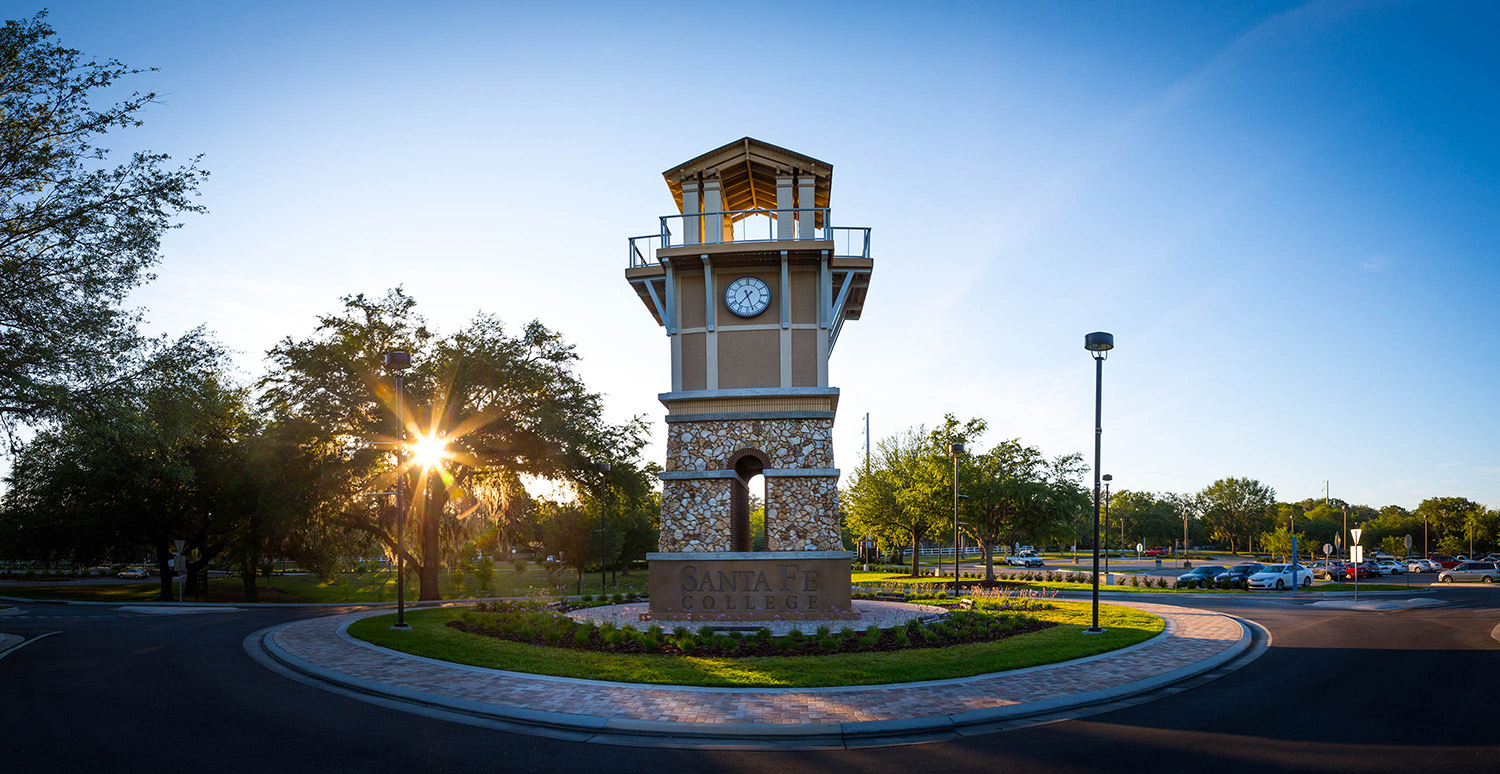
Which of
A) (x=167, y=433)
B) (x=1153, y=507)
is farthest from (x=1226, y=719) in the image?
(x=1153, y=507)

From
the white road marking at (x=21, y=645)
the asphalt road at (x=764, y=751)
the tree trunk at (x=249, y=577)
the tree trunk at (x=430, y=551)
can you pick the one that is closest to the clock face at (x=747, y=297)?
the asphalt road at (x=764, y=751)

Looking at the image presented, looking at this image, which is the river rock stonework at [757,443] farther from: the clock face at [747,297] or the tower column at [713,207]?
the tower column at [713,207]

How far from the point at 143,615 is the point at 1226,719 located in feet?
106

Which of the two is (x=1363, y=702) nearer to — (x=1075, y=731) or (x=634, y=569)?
(x=1075, y=731)

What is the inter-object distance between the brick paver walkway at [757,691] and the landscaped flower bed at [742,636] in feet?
9.68

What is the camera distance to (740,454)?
22328mm

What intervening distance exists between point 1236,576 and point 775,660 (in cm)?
3614

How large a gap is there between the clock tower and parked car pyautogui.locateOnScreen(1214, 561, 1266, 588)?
92.5 feet

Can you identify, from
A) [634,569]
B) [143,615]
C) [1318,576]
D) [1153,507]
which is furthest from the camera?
[1153,507]

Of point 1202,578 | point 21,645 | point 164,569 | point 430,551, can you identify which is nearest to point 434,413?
point 430,551

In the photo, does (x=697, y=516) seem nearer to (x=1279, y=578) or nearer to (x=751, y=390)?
(x=751, y=390)

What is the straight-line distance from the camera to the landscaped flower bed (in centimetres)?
1570

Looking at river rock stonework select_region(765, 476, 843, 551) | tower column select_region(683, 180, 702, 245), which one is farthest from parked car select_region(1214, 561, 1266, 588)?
tower column select_region(683, 180, 702, 245)

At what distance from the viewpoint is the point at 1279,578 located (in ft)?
131
